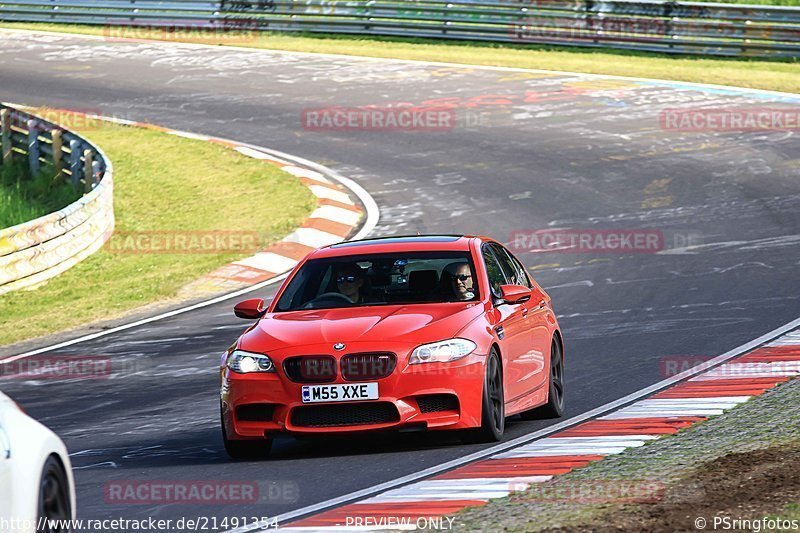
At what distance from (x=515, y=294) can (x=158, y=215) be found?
541 inches

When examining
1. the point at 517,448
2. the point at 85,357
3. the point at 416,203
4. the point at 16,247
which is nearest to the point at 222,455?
the point at 517,448

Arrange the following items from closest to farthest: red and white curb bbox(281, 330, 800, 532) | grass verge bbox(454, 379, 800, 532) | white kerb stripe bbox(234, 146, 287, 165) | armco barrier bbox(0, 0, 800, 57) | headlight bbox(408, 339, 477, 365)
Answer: grass verge bbox(454, 379, 800, 532)
red and white curb bbox(281, 330, 800, 532)
headlight bbox(408, 339, 477, 365)
white kerb stripe bbox(234, 146, 287, 165)
armco barrier bbox(0, 0, 800, 57)

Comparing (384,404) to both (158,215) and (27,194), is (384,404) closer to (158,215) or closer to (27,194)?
(158,215)

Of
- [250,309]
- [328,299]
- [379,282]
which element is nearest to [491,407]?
[379,282]

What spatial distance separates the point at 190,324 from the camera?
1608cm

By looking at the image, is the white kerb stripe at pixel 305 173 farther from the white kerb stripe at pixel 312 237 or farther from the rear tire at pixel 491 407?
the rear tire at pixel 491 407

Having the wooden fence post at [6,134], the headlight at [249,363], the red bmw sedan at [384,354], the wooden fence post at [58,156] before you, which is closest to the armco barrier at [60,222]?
the wooden fence post at [58,156]

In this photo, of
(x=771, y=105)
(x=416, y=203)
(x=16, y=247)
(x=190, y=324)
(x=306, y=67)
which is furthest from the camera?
(x=306, y=67)

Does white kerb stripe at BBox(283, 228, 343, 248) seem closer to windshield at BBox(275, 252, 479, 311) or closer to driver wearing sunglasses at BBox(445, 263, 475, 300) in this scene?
windshield at BBox(275, 252, 479, 311)

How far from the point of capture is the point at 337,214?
2150 cm

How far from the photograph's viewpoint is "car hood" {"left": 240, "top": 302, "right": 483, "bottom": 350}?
31.1 ft

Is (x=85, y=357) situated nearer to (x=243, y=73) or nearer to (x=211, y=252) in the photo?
(x=211, y=252)

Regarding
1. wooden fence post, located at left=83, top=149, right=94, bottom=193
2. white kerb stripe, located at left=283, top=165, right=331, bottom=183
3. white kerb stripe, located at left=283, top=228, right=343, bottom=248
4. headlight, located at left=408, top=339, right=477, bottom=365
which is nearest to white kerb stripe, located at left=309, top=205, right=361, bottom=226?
white kerb stripe, located at left=283, top=228, right=343, bottom=248

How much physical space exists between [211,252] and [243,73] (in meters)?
13.7
